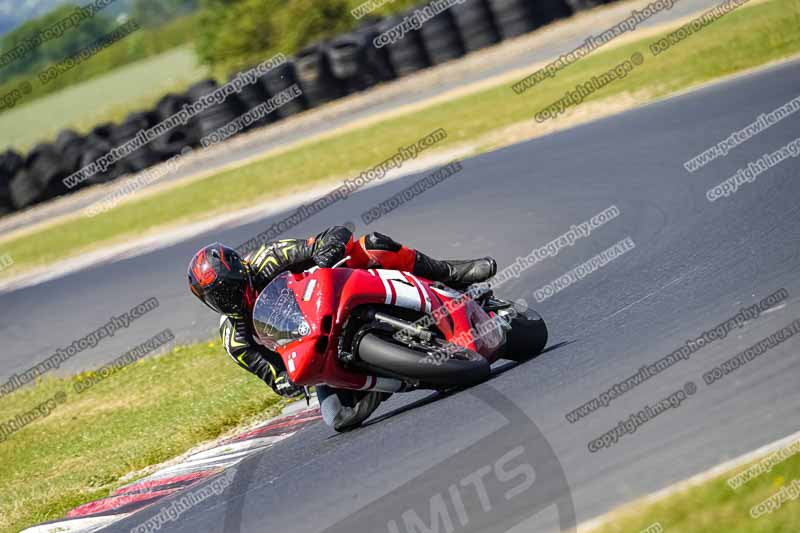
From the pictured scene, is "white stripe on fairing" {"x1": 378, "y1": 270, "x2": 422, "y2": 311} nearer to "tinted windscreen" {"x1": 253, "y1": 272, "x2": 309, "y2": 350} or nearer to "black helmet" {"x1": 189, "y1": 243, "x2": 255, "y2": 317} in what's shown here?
"tinted windscreen" {"x1": 253, "y1": 272, "x2": 309, "y2": 350}

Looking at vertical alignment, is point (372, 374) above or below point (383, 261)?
below

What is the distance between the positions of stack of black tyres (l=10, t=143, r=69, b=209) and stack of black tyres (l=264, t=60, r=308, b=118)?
19.7ft

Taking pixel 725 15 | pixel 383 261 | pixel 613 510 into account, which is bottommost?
pixel 725 15

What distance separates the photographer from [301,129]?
27750 mm

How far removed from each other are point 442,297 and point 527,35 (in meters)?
21.9

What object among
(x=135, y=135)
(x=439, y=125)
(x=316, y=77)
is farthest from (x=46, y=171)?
(x=439, y=125)

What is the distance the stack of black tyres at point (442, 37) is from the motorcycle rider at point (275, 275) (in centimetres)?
2187

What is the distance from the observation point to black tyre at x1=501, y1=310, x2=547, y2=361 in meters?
7.18

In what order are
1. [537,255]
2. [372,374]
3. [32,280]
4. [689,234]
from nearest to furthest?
[372,374]
[689,234]
[537,255]
[32,280]

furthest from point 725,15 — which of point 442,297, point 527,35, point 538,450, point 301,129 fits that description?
point 538,450

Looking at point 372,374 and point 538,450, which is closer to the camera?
point 538,450

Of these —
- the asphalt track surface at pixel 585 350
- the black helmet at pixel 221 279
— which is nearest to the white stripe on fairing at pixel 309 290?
the black helmet at pixel 221 279

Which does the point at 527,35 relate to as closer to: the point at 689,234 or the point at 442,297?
the point at 689,234

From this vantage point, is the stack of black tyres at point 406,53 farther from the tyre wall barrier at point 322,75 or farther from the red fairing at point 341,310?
the red fairing at point 341,310
